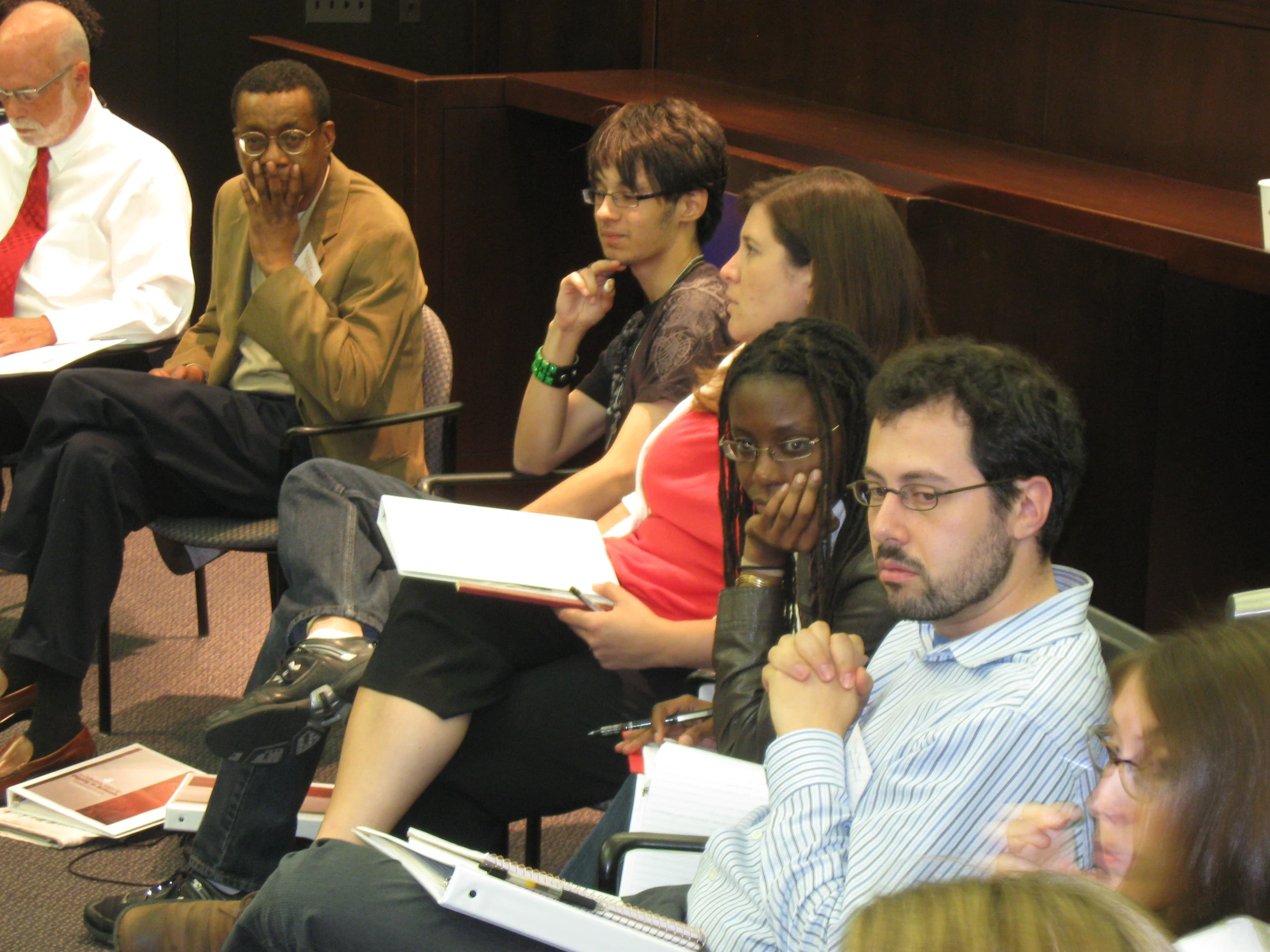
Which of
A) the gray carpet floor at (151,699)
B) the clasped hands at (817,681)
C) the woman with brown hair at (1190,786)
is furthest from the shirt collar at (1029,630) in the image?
the gray carpet floor at (151,699)

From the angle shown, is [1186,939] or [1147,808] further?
[1147,808]

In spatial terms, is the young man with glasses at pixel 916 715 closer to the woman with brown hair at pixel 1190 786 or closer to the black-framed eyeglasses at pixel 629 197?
the woman with brown hair at pixel 1190 786

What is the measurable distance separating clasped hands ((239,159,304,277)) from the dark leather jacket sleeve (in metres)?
1.42

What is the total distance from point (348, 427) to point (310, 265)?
→ 360 mm

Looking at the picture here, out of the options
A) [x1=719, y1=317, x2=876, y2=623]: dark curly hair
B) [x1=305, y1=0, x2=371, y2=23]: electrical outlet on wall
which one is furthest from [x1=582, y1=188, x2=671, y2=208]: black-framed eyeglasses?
[x1=305, y1=0, x2=371, y2=23]: electrical outlet on wall

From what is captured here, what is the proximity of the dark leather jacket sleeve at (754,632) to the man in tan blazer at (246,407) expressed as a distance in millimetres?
1212

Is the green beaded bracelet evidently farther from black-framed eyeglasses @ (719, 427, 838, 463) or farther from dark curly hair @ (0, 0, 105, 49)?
dark curly hair @ (0, 0, 105, 49)

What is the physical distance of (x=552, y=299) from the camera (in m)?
3.96

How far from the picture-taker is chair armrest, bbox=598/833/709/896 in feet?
4.83

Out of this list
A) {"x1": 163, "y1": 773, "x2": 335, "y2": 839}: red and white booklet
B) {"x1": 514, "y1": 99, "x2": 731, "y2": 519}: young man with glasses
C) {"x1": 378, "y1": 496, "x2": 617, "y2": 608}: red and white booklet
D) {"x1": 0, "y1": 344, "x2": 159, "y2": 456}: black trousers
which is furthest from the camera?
{"x1": 0, "y1": 344, "x2": 159, "y2": 456}: black trousers

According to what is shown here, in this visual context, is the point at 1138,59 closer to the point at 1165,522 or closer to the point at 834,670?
the point at 1165,522

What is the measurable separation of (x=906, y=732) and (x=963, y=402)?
0.32 meters

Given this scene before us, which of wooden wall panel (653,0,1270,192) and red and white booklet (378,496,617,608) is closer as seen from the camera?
red and white booklet (378,496,617,608)

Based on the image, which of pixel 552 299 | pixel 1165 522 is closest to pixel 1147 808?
pixel 1165 522
